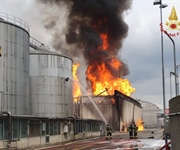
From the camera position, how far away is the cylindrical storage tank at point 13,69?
95.6 ft

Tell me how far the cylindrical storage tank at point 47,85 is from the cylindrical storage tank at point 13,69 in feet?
23.9

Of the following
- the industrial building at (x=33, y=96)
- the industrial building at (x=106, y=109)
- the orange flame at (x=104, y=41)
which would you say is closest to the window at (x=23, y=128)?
the industrial building at (x=33, y=96)

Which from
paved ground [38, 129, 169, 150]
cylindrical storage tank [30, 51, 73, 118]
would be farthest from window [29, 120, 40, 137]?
cylindrical storage tank [30, 51, 73, 118]

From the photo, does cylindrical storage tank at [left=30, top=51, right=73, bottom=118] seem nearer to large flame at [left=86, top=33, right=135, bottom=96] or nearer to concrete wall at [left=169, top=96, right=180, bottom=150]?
large flame at [left=86, top=33, right=135, bottom=96]

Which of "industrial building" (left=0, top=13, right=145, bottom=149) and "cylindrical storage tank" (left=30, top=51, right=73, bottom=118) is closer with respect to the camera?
"industrial building" (left=0, top=13, right=145, bottom=149)

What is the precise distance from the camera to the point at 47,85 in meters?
40.3

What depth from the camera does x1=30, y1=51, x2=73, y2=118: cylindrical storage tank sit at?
4003 cm

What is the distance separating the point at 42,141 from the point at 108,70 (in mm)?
41853

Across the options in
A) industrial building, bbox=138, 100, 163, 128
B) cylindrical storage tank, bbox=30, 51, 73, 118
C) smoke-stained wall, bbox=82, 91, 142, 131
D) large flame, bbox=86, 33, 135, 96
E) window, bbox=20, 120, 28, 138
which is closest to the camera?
window, bbox=20, 120, 28, 138

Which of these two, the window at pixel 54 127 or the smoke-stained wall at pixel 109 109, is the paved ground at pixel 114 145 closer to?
the window at pixel 54 127

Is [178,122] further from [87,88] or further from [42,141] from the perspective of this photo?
[87,88]

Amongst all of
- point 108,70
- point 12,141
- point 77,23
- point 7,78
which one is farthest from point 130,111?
point 12,141

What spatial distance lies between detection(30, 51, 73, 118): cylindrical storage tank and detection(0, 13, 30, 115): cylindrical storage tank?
728 cm

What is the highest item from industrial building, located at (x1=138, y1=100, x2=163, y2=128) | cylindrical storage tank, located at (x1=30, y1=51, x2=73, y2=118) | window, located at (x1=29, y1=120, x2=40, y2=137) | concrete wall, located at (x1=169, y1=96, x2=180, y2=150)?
cylindrical storage tank, located at (x1=30, y1=51, x2=73, y2=118)
